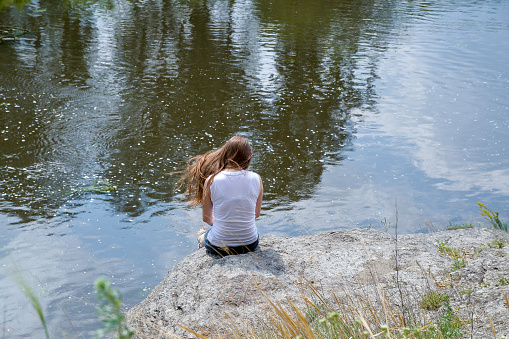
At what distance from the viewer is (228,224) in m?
4.00

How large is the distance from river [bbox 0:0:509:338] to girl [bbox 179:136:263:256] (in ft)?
3.80

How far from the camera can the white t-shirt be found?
3.94 metres

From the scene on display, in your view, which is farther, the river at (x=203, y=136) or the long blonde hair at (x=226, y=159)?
the river at (x=203, y=136)

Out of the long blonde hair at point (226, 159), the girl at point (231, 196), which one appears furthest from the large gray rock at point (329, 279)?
the long blonde hair at point (226, 159)

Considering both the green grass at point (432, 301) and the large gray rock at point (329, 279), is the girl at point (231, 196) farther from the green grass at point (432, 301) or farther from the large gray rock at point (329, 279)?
the green grass at point (432, 301)

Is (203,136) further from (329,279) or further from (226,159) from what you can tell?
(329,279)

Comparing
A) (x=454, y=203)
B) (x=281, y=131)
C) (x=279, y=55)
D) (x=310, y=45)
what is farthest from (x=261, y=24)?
(x=454, y=203)

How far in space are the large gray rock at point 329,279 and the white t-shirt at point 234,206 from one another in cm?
18

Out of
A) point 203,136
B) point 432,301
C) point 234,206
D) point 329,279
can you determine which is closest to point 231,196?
point 234,206

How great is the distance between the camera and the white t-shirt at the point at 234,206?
12.9ft

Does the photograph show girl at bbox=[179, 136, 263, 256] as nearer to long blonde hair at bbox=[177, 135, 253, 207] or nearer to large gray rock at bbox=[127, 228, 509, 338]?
long blonde hair at bbox=[177, 135, 253, 207]

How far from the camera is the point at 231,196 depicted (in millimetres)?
3941

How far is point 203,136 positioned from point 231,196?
4.50 meters

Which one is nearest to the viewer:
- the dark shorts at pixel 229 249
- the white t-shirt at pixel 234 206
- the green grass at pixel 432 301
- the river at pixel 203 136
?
the green grass at pixel 432 301
